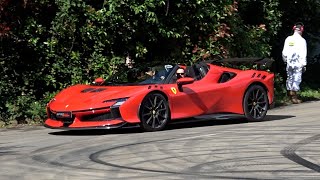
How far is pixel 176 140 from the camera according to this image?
9.41m

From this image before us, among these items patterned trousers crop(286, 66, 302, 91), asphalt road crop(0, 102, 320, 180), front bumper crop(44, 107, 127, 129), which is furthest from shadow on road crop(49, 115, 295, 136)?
patterned trousers crop(286, 66, 302, 91)

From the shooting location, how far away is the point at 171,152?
823cm

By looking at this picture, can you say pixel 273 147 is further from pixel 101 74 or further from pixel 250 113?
pixel 101 74

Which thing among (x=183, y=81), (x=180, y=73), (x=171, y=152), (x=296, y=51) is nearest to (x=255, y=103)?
(x=180, y=73)

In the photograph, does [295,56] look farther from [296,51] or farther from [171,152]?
[171,152]

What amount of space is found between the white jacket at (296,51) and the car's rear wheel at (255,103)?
3.87 metres

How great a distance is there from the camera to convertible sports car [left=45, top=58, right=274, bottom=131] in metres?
10.3

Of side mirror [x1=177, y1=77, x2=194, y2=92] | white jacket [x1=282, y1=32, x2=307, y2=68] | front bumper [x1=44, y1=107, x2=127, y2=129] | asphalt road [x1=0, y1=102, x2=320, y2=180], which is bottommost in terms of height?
asphalt road [x1=0, y1=102, x2=320, y2=180]

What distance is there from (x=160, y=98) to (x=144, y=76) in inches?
28.8

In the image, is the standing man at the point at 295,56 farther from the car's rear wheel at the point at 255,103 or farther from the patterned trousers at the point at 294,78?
the car's rear wheel at the point at 255,103

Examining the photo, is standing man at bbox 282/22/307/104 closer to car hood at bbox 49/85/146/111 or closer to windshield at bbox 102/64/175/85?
windshield at bbox 102/64/175/85

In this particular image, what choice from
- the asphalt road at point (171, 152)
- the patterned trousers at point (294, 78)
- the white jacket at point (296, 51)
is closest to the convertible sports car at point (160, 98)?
the asphalt road at point (171, 152)

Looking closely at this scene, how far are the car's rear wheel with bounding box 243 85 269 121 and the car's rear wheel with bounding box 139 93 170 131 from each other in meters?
1.80

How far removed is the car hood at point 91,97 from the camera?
1030 centimetres
